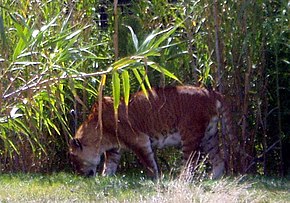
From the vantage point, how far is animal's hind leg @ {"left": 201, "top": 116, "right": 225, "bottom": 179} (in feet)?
34.7

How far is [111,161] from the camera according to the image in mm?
11094

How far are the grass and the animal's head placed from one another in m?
0.84

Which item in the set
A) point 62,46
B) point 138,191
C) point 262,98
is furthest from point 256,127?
point 62,46

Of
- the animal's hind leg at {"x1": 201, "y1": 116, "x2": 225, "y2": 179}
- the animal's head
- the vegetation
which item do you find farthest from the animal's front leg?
the animal's hind leg at {"x1": 201, "y1": 116, "x2": 225, "y2": 179}

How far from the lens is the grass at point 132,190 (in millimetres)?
7262

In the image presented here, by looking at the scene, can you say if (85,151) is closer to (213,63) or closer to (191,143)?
(191,143)

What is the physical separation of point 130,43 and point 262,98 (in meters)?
1.83

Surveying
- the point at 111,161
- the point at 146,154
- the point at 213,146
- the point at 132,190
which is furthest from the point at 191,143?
the point at 132,190

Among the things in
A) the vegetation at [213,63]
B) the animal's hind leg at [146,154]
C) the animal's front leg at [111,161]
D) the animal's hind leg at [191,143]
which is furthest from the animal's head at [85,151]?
the animal's hind leg at [191,143]

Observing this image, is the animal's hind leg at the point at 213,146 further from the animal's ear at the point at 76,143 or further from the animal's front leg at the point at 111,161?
the animal's ear at the point at 76,143

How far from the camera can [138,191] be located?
27.6 feet

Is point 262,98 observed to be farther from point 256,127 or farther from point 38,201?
point 38,201

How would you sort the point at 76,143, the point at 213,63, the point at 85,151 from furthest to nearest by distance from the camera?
the point at 85,151 → the point at 76,143 → the point at 213,63

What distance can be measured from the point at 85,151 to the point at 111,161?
367 millimetres
